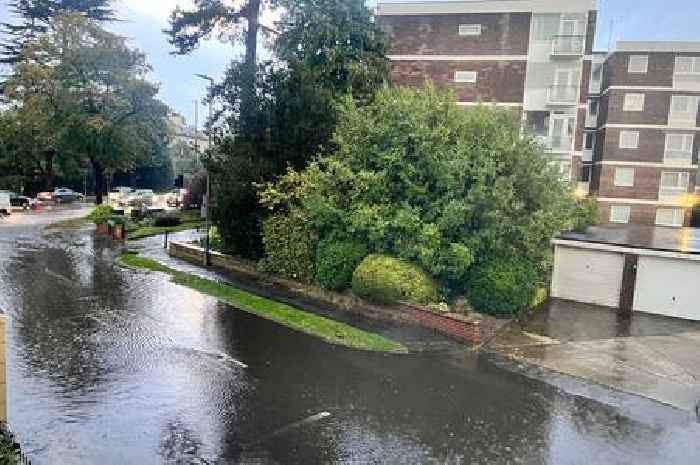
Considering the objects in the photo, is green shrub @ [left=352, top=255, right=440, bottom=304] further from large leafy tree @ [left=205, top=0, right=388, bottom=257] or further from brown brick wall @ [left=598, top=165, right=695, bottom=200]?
brown brick wall @ [left=598, top=165, right=695, bottom=200]

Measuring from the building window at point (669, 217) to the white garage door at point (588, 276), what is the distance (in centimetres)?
2538

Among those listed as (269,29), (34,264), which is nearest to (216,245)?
(34,264)

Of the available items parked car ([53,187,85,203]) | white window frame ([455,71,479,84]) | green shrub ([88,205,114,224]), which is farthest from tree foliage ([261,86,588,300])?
parked car ([53,187,85,203])

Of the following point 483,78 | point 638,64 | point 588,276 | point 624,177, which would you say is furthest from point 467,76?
point 624,177

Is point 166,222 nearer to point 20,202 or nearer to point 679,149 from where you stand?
point 20,202

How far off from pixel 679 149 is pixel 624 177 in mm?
4056

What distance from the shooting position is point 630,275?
58.0 ft

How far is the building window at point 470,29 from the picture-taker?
30.8m

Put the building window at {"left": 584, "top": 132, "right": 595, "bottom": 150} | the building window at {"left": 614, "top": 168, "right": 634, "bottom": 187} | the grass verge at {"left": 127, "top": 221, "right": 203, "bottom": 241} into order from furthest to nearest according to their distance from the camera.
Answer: the building window at {"left": 584, "top": 132, "right": 595, "bottom": 150}
the building window at {"left": 614, "top": 168, "right": 634, "bottom": 187}
the grass verge at {"left": 127, "top": 221, "right": 203, "bottom": 241}

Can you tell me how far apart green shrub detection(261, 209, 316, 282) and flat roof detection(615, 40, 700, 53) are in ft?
109

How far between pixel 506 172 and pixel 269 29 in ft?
49.9

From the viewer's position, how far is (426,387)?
989 centimetres

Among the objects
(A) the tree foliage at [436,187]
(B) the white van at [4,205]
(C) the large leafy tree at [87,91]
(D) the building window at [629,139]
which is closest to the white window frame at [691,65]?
(D) the building window at [629,139]

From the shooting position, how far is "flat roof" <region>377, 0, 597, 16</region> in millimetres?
29281
